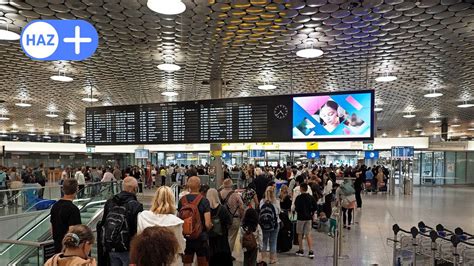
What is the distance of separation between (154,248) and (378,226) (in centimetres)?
933

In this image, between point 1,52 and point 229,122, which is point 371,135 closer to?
point 229,122

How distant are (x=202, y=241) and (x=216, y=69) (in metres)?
5.50

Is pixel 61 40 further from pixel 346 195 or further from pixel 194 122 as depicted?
pixel 346 195

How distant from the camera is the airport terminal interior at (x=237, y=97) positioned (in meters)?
4.21

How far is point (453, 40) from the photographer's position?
276 inches

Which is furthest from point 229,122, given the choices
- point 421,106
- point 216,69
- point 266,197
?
point 421,106

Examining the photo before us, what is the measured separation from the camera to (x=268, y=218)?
20.4ft

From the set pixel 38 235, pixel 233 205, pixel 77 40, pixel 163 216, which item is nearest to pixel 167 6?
pixel 77 40

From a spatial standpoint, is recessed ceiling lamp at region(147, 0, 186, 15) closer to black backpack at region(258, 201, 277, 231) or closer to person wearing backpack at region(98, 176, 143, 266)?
person wearing backpack at region(98, 176, 143, 266)

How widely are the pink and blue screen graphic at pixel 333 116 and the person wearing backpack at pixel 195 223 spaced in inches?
144

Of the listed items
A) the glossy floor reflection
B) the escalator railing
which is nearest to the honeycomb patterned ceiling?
the escalator railing

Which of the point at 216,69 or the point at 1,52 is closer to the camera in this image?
the point at 1,52

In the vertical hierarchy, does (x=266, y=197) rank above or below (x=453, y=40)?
below

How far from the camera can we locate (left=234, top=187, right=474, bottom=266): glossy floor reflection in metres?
6.75
